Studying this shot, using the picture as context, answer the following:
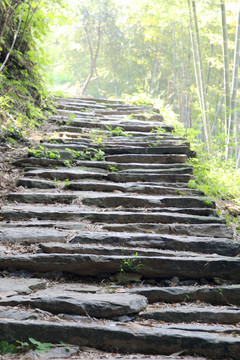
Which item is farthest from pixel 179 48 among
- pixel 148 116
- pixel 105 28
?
pixel 148 116

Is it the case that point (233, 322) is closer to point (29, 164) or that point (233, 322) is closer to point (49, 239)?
point (49, 239)

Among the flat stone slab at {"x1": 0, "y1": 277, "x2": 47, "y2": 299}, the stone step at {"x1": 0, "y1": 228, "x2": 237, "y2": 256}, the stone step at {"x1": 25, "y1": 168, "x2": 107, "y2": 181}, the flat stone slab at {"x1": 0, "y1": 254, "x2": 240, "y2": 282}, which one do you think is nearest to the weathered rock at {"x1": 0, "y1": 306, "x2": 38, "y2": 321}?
the flat stone slab at {"x1": 0, "y1": 277, "x2": 47, "y2": 299}

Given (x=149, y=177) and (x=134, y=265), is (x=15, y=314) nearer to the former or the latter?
(x=134, y=265)

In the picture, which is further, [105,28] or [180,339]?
[105,28]

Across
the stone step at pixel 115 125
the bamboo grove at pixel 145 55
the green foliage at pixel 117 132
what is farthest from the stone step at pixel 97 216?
the stone step at pixel 115 125

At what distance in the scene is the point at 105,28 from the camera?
60.6ft

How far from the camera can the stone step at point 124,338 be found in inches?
72.2

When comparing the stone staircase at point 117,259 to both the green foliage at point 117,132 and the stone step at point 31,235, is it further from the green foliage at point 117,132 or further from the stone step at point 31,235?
the green foliage at point 117,132

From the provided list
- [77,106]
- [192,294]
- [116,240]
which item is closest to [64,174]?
[116,240]

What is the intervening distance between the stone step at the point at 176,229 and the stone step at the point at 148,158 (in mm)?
1749

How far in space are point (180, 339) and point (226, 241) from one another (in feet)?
4.10

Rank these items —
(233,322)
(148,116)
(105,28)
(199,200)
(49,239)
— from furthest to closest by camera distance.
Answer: (105,28) < (148,116) < (199,200) < (49,239) < (233,322)

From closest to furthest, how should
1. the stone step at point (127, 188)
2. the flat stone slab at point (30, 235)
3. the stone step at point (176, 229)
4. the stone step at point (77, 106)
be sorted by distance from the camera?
1. the flat stone slab at point (30, 235)
2. the stone step at point (176, 229)
3. the stone step at point (127, 188)
4. the stone step at point (77, 106)

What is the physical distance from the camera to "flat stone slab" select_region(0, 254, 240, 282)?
98.7 inches
